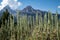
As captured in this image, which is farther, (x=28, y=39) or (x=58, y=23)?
(x=28, y=39)

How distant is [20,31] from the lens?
10289 mm

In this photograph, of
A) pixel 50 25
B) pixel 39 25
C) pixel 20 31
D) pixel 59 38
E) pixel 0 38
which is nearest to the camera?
pixel 59 38

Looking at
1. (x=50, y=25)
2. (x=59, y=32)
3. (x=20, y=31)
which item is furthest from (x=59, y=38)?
(x=20, y=31)

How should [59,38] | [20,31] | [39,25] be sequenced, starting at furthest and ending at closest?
[20,31]
[39,25]
[59,38]

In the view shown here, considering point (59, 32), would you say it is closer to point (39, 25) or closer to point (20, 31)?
point (39, 25)

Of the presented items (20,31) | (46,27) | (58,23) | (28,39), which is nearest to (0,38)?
(20,31)

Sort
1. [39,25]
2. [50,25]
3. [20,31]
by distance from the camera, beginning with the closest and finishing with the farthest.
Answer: [50,25] < [39,25] < [20,31]

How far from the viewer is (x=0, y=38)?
1286 centimetres

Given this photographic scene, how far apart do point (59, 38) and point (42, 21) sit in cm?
189

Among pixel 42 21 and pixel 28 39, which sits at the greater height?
pixel 42 21

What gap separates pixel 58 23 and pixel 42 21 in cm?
159

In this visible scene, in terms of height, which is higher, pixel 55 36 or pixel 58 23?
pixel 58 23

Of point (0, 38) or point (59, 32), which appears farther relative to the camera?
point (0, 38)

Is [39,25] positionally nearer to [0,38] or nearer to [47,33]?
[47,33]
